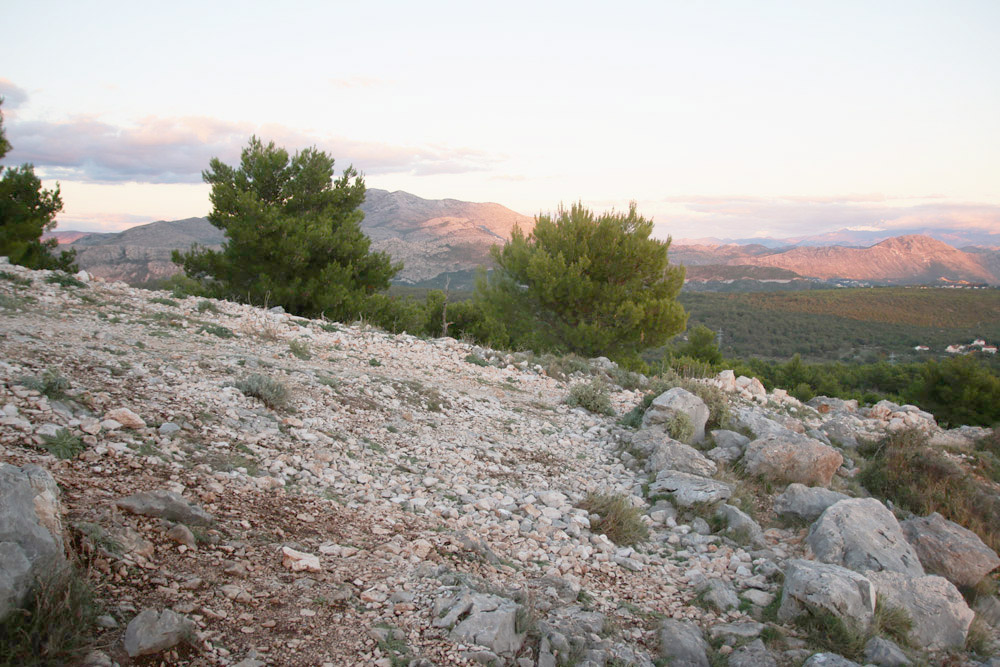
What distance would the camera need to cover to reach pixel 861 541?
423 centimetres

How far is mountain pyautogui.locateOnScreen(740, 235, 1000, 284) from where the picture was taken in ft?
417

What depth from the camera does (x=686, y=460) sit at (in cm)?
595

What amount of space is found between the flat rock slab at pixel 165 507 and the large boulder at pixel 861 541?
437 centimetres

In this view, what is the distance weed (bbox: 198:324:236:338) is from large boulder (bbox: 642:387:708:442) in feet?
20.0

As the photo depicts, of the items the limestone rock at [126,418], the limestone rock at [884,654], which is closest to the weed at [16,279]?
the limestone rock at [126,418]

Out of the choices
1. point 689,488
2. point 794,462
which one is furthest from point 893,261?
point 689,488

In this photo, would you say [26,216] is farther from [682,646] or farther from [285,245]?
Answer: [682,646]

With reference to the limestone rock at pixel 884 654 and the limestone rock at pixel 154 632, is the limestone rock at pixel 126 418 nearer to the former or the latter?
the limestone rock at pixel 154 632

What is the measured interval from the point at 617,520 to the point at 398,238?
107576 mm

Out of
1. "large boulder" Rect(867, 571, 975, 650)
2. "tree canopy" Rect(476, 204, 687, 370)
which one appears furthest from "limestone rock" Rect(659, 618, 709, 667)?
"tree canopy" Rect(476, 204, 687, 370)

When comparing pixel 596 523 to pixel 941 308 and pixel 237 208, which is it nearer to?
pixel 237 208

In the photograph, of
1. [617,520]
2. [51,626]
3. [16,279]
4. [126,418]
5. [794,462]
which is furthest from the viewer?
[16,279]

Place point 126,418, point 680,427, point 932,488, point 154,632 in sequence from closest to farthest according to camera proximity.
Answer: point 154,632 < point 126,418 < point 932,488 < point 680,427

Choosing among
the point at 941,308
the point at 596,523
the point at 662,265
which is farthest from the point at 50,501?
the point at 941,308
